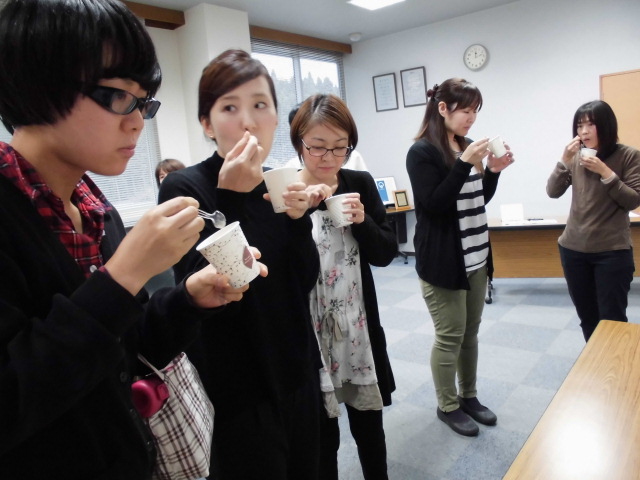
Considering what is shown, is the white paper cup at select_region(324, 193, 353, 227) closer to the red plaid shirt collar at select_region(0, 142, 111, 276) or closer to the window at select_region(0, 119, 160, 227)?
the red plaid shirt collar at select_region(0, 142, 111, 276)

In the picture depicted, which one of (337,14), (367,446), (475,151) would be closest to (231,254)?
(367,446)

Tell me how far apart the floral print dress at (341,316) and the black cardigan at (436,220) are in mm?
624

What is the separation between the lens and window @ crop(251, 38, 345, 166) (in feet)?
17.0

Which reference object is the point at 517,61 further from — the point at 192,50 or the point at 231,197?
the point at 231,197

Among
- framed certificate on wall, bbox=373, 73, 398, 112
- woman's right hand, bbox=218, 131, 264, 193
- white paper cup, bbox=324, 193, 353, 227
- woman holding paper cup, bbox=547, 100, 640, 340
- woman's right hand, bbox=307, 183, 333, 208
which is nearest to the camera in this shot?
woman's right hand, bbox=218, 131, 264, 193

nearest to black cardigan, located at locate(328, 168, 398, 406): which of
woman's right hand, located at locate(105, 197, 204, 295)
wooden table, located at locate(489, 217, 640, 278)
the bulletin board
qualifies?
woman's right hand, located at locate(105, 197, 204, 295)

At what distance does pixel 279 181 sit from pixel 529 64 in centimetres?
482

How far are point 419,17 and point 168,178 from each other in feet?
16.3

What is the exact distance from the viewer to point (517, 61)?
491 cm

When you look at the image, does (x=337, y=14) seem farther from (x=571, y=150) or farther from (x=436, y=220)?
(x=436, y=220)

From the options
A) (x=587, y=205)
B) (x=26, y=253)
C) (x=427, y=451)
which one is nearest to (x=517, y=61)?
(x=587, y=205)

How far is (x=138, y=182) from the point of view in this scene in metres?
4.32

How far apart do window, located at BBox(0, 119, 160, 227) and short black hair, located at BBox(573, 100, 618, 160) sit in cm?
351

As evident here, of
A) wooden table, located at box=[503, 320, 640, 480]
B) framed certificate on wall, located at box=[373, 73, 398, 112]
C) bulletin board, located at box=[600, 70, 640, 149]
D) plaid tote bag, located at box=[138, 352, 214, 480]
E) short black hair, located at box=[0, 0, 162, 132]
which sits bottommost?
wooden table, located at box=[503, 320, 640, 480]
